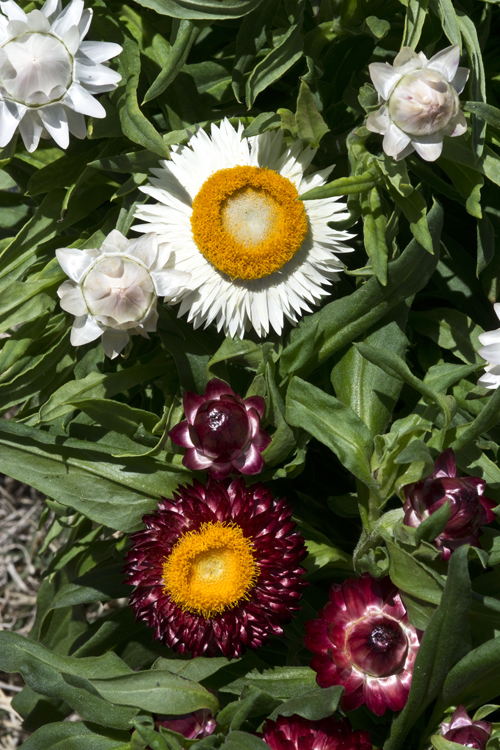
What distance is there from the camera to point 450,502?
1001 millimetres

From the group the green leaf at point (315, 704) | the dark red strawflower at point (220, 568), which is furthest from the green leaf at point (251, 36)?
the green leaf at point (315, 704)

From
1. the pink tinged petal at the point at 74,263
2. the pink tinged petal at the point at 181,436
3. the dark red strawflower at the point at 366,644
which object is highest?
the pink tinged petal at the point at 74,263

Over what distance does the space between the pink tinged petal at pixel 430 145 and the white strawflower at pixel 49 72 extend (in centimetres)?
45

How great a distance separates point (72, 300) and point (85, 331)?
51 mm

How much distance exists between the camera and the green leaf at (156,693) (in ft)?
3.59


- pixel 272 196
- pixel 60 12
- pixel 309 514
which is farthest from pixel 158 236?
pixel 309 514

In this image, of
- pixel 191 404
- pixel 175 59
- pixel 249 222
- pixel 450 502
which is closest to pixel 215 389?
pixel 191 404

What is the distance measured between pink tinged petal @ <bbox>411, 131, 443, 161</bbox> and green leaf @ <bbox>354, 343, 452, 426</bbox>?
0.28m

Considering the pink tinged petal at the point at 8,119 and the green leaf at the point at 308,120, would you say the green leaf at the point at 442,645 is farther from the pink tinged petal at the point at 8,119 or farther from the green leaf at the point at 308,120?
the pink tinged petal at the point at 8,119

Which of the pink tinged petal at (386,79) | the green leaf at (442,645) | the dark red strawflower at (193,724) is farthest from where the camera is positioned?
the dark red strawflower at (193,724)

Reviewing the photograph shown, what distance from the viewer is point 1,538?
2277 millimetres

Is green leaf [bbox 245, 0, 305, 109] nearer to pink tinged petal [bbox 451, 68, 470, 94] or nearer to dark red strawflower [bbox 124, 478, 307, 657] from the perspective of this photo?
pink tinged petal [bbox 451, 68, 470, 94]

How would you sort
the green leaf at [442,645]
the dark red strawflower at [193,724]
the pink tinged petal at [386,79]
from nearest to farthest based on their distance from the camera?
the green leaf at [442,645] → the pink tinged petal at [386,79] → the dark red strawflower at [193,724]

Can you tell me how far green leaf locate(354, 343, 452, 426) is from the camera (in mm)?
1054
